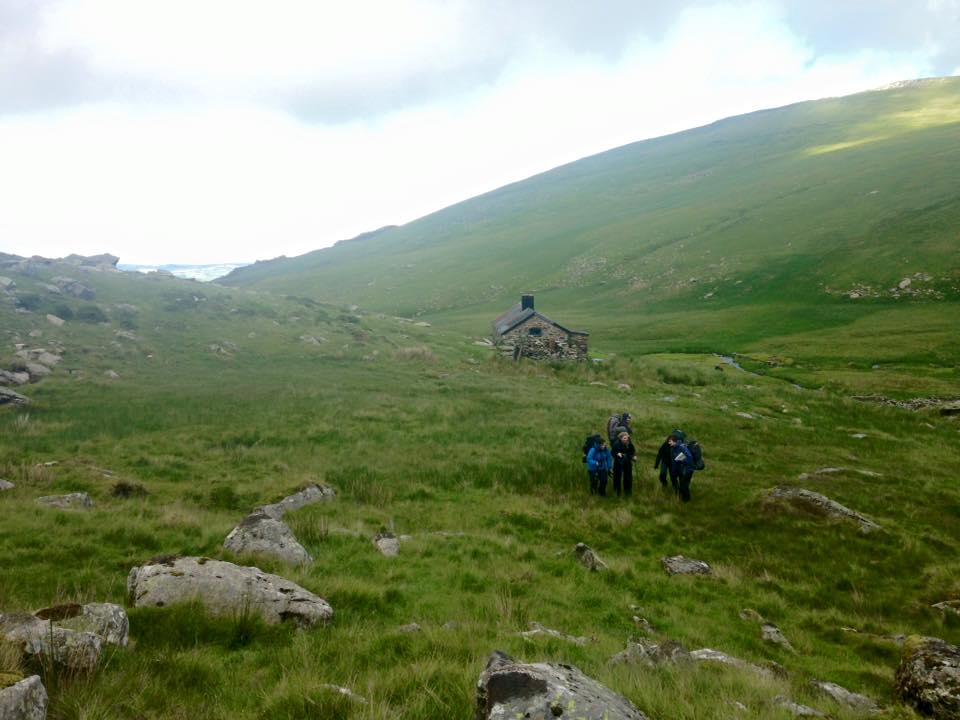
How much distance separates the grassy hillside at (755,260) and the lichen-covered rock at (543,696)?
159ft

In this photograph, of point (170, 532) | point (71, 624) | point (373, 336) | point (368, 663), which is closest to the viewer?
point (71, 624)

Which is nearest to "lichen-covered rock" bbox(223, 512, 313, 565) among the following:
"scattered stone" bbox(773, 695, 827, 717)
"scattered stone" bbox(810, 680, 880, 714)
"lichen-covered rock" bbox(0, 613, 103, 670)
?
"lichen-covered rock" bbox(0, 613, 103, 670)

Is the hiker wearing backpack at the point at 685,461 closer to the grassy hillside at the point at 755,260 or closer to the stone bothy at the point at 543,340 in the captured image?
the stone bothy at the point at 543,340

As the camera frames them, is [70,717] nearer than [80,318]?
Yes

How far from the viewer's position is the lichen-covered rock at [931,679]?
6188 millimetres

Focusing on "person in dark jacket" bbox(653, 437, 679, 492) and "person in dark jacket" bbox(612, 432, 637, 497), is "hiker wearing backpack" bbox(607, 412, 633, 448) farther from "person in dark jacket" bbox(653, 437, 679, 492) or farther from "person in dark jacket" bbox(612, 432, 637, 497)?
"person in dark jacket" bbox(653, 437, 679, 492)

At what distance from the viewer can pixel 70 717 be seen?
4.28 meters

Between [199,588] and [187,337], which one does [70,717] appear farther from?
[187,337]

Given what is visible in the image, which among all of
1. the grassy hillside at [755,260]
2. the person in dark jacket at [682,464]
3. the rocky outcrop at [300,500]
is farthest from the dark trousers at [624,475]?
the grassy hillside at [755,260]

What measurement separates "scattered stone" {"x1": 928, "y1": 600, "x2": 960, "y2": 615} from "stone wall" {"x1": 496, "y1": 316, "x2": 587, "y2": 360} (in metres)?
40.9

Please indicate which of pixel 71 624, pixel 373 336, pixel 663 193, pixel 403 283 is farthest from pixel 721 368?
pixel 663 193

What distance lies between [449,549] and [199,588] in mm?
5890

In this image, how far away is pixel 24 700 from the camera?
3.92 metres

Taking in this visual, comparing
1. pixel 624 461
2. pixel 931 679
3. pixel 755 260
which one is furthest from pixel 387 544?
pixel 755 260
